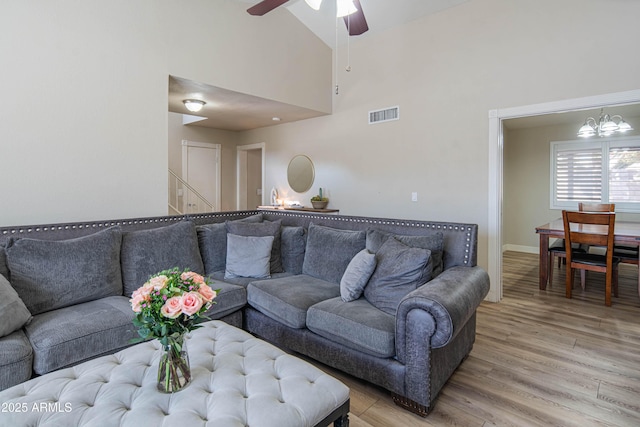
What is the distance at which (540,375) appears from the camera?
2215mm

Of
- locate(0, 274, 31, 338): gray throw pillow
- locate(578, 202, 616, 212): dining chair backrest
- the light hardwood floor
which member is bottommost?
the light hardwood floor

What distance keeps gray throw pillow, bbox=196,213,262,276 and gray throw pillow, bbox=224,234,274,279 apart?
0.40 feet

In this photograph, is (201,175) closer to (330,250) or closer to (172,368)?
(330,250)

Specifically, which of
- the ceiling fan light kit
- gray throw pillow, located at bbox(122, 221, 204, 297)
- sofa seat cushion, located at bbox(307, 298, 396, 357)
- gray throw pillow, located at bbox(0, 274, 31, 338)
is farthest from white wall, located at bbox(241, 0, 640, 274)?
gray throw pillow, located at bbox(0, 274, 31, 338)

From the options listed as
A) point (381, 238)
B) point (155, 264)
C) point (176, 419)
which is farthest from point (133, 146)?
point (176, 419)

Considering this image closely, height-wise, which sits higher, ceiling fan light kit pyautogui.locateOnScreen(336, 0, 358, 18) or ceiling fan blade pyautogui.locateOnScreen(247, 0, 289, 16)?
ceiling fan blade pyautogui.locateOnScreen(247, 0, 289, 16)

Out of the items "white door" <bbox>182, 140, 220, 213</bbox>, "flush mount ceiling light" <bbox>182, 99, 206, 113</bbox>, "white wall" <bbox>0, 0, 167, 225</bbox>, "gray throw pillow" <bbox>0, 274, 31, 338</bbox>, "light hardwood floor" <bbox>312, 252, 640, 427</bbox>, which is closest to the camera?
"gray throw pillow" <bbox>0, 274, 31, 338</bbox>

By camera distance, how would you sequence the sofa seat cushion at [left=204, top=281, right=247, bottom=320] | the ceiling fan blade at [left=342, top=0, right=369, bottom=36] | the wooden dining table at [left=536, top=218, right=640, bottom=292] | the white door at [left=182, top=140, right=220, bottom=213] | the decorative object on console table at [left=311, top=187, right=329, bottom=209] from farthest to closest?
the white door at [left=182, top=140, right=220, bottom=213], the decorative object on console table at [left=311, top=187, right=329, bottom=209], the wooden dining table at [left=536, top=218, right=640, bottom=292], the ceiling fan blade at [left=342, top=0, right=369, bottom=36], the sofa seat cushion at [left=204, top=281, right=247, bottom=320]

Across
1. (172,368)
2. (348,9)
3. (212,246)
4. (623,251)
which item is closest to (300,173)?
(212,246)

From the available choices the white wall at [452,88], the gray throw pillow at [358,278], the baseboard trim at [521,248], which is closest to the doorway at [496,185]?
the white wall at [452,88]

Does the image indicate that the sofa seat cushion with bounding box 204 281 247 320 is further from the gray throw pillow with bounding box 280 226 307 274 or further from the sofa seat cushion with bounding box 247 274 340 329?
the gray throw pillow with bounding box 280 226 307 274

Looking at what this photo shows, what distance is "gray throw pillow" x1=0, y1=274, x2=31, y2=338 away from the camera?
5.57 ft

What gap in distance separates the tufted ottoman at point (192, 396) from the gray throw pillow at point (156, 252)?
3.48 ft

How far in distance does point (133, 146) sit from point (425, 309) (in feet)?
9.52
